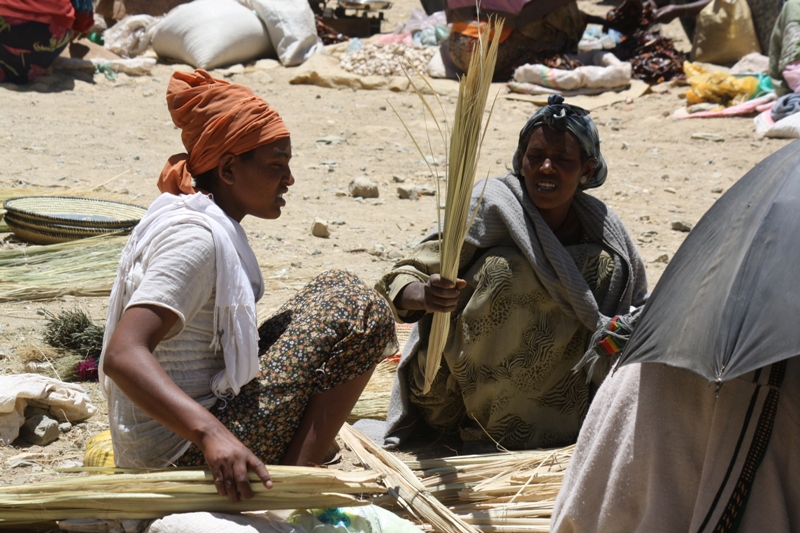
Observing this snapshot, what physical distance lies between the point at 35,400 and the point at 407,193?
3.52m

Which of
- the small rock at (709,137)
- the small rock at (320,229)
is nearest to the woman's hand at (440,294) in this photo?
the small rock at (320,229)

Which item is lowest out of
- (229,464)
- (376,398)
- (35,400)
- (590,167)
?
(376,398)

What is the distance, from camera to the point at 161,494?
6.56ft

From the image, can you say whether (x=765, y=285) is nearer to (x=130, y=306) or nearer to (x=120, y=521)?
(x=130, y=306)

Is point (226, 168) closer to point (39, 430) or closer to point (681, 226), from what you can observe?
point (39, 430)

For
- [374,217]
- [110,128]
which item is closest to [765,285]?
[374,217]

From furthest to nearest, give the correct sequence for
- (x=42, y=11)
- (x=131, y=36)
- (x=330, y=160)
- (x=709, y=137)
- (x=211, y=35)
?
(x=131, y=36) < (x=211, y=35) < (x=42, y=11) < (x=709, y=137) < (x=330, y=160)

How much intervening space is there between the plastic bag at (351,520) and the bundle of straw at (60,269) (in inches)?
95.2

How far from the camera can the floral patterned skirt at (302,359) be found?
7.30 feet

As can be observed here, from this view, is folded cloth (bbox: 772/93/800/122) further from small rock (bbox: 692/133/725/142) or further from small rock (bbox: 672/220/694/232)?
small rock (bbox: 672/220/694/232)

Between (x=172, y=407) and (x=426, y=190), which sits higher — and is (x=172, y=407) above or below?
above

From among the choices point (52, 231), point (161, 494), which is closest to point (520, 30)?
point (52, 231)

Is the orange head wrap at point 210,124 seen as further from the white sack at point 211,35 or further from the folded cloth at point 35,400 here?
the white sack at point 211,35

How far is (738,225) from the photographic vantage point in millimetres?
1605
